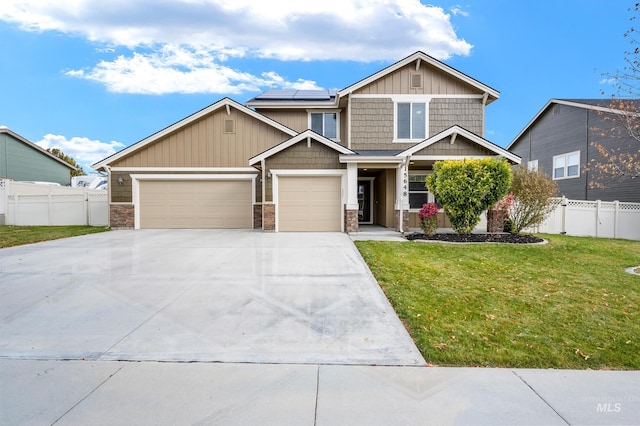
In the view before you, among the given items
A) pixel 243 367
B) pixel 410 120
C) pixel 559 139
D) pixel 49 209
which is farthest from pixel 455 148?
pixel 49 209

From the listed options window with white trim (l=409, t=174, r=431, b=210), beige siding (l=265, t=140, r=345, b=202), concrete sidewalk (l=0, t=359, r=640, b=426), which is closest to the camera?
concrete sidewalk (l=0, t=359, r=640, b=426)

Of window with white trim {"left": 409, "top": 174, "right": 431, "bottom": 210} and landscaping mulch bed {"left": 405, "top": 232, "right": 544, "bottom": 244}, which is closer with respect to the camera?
landscaping mulch bed {"left": 405, "top": 232, "right": 544, "bottom": 244}

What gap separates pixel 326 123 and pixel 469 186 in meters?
8.13

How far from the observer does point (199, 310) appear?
4.60 metres

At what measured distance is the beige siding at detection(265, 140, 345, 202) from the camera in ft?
42.3

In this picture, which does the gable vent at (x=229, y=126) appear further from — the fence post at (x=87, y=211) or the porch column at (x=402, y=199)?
the fence post at (x=87, y=211)

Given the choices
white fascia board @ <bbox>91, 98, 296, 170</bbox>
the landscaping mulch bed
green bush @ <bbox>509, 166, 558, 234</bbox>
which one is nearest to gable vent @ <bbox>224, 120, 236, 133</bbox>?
white fascia board @ <bbox>91, 98, 296, 170</bbox>

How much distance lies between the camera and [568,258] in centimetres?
825

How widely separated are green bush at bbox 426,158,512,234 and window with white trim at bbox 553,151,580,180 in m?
10.9

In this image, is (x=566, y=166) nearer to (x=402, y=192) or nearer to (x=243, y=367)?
(x=402, y=192)

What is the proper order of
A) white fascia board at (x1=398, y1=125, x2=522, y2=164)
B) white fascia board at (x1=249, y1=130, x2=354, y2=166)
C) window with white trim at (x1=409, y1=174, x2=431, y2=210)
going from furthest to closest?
window with white trim at (x1=409, y1=174, x2=431, y2=210) < white fascia board at (x1=249, y1=130, x2=354, y2=166) < white fascia board at (x1=398, y1=125, x2=522, y2=164)

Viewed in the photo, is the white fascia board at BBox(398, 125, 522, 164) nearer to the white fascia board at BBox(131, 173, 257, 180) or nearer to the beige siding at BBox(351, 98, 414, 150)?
the beige siding at BBox(351, 98, 414, 150)

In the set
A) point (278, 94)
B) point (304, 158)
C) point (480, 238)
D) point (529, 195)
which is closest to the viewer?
point (480, 238)

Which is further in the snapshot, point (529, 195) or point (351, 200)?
point (351, 200)
